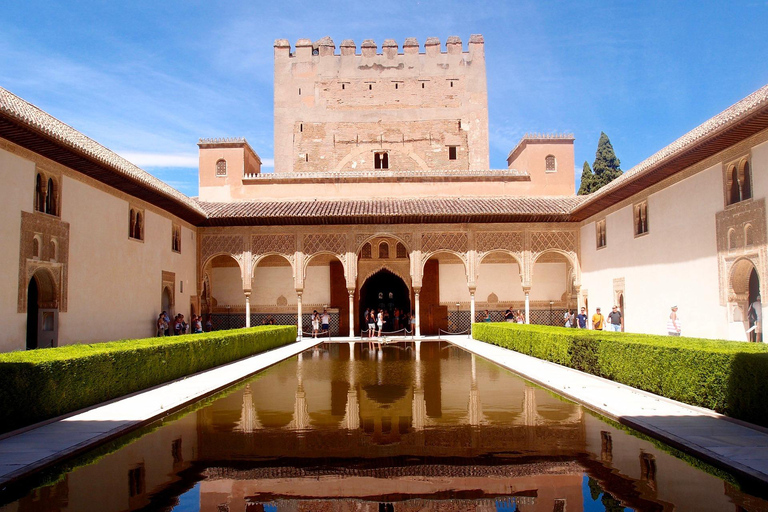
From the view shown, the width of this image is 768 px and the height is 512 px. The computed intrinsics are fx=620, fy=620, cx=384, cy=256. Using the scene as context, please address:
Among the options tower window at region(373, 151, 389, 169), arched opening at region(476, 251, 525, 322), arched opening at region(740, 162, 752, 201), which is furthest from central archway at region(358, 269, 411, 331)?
arched opening at region(740, 162, 752, 201)

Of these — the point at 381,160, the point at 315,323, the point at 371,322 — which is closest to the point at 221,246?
the point at 315,323

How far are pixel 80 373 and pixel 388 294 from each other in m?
18.5

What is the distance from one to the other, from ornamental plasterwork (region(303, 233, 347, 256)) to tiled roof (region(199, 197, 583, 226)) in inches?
20.3

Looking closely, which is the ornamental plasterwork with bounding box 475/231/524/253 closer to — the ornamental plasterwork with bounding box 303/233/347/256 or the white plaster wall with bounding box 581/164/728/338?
the white plaster wall with bounding box 581/164/728/338

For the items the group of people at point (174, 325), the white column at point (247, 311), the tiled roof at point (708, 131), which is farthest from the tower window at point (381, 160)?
the tiled roof at point (708, 131)

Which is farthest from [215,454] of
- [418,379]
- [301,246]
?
[301,246]

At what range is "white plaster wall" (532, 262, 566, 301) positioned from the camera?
24.1 meters

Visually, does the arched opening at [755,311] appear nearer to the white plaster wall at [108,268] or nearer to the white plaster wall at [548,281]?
the white plaster wall at [548,281]

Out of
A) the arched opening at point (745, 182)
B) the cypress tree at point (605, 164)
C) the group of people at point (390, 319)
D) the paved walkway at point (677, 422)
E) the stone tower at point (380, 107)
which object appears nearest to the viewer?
the paved walkway at point (677, 422)

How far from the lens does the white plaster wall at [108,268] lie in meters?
13.2

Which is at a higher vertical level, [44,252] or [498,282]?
[44,252]

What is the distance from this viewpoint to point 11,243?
35.8ft

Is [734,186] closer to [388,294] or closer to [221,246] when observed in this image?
[388,294]

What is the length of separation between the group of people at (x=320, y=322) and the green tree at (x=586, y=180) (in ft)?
60.6
